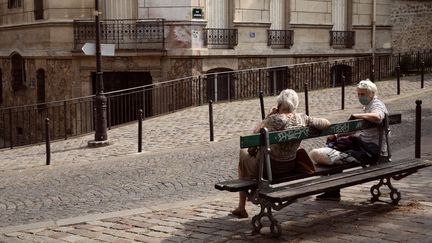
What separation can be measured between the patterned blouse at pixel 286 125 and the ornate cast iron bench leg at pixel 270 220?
62 cm

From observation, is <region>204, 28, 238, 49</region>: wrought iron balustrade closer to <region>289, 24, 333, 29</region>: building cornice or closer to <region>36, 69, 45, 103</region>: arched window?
<region>289, 24, 333, 29</region>: building cornice

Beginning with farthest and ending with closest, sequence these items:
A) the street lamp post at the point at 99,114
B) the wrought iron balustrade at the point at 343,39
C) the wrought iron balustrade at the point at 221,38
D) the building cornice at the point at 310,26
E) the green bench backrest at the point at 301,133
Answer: the wrought iron balustrade at the point at 343,39, the building cornice at the point at 310,26, the wrought iron balustrade at the point at 221,38, the street lamp post at the point at 99,114, the green bench backrest at the point at 301,133

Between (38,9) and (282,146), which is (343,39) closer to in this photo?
(38,9)

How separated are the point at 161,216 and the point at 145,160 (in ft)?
16.4

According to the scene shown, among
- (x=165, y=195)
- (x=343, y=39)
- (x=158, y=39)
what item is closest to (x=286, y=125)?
(x=165, y=195)

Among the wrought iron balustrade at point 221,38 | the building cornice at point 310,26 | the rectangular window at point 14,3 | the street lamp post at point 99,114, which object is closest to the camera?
the street lamp post at point 99,114

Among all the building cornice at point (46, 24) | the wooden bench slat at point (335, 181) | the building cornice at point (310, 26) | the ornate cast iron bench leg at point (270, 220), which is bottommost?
the ornate cast iron bench leg at point (270, 220)

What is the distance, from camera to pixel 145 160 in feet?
39.8

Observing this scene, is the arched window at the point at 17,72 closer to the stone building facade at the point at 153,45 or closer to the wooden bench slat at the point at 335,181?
the stone building facade at the point at 153,45

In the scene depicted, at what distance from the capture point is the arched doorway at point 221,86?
20672mm

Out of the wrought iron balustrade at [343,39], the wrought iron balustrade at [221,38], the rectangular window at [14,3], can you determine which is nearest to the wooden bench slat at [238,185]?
the wrought iron balustrade at [221,38]

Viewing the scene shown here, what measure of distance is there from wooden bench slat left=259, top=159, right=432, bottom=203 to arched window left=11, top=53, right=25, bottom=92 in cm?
1998

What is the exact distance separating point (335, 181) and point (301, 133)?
2.00 ft

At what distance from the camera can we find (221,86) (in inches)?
833
